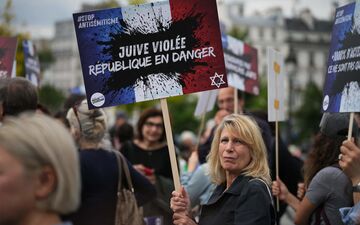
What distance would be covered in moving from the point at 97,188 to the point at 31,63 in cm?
385

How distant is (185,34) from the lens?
4902 mm

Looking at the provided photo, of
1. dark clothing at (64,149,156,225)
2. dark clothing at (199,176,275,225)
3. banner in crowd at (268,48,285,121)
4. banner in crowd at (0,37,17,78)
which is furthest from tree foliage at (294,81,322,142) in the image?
dark clothing at (64,149,156,225)

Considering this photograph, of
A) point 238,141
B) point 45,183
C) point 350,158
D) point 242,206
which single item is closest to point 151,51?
point 238,141

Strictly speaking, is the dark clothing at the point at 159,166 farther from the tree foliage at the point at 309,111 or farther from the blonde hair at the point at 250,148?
the tree foliage at the point at 309,111

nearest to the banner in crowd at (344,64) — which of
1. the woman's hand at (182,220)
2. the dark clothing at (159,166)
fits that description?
the woman's hand at (182,220)

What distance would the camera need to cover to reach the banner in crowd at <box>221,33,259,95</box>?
318 inches

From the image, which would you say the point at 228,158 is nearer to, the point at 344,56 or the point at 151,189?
the point at 151,189

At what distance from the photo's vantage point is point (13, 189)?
2539 millimetres

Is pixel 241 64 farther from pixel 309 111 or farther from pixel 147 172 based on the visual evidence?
pixel 309 111

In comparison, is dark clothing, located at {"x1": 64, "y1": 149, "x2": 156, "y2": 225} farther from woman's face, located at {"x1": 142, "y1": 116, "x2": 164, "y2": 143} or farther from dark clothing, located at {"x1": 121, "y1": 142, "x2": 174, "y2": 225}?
woman's face, located at {"x1": 142, "y1": 116, "x2": 164, "y2": 143}

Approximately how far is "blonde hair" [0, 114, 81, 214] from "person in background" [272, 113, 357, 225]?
2653 mm

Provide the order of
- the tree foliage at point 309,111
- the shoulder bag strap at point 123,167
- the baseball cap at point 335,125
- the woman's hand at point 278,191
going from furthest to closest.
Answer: the tree foliage at point 309,111, the woman's hand at point 278,191, the baseball cap at point 335,125, the shoulder bag strap at point 123,167

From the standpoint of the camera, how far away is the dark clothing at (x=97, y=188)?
427 centimetres

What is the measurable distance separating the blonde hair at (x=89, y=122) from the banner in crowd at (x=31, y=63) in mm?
3090
